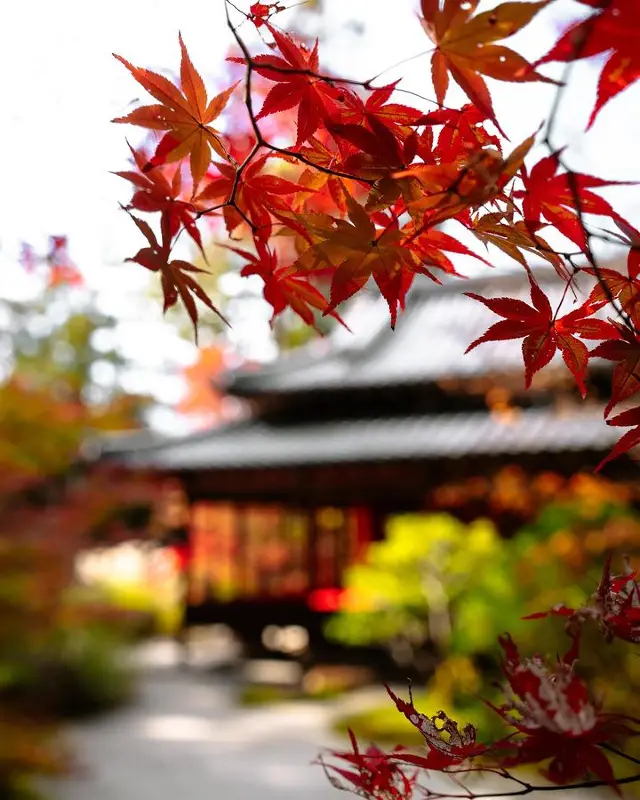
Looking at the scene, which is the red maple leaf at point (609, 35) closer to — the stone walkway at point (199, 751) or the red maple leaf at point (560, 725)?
the red maple leaf at point (560, 725)

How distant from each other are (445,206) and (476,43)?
0.35ft

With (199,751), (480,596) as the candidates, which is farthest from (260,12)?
(199,751)

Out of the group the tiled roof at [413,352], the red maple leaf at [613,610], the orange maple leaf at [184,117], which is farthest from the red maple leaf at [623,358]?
the tiled roof at [413,352]

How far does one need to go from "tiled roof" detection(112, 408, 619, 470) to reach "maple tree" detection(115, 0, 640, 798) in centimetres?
605

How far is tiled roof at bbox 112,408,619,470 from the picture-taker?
7.04 m

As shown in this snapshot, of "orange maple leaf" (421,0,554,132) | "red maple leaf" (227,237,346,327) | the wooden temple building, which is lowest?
"orange maple leaf" (421,0,554,132)

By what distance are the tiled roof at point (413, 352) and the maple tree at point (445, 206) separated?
747cm

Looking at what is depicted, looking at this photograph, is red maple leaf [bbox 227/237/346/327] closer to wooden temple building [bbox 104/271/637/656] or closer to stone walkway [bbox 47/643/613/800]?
stone walkway [bbox 47/643/613/800]

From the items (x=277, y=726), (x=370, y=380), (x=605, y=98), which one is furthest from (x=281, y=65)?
(x=370, y=380)

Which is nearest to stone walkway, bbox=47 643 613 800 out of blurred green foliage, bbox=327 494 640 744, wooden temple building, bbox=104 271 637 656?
blurred green foliage, bbox=327 494 640 744

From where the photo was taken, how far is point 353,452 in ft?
26.0

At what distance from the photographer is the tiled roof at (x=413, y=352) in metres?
8.81

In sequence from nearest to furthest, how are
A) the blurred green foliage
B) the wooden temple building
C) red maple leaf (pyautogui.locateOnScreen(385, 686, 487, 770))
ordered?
red maple leaf (pyautogui.locateOnScreen(385, 686, 487, 770)) < the blurred green foliage < the wooden temple building

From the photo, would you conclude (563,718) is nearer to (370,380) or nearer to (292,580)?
(370,380)
